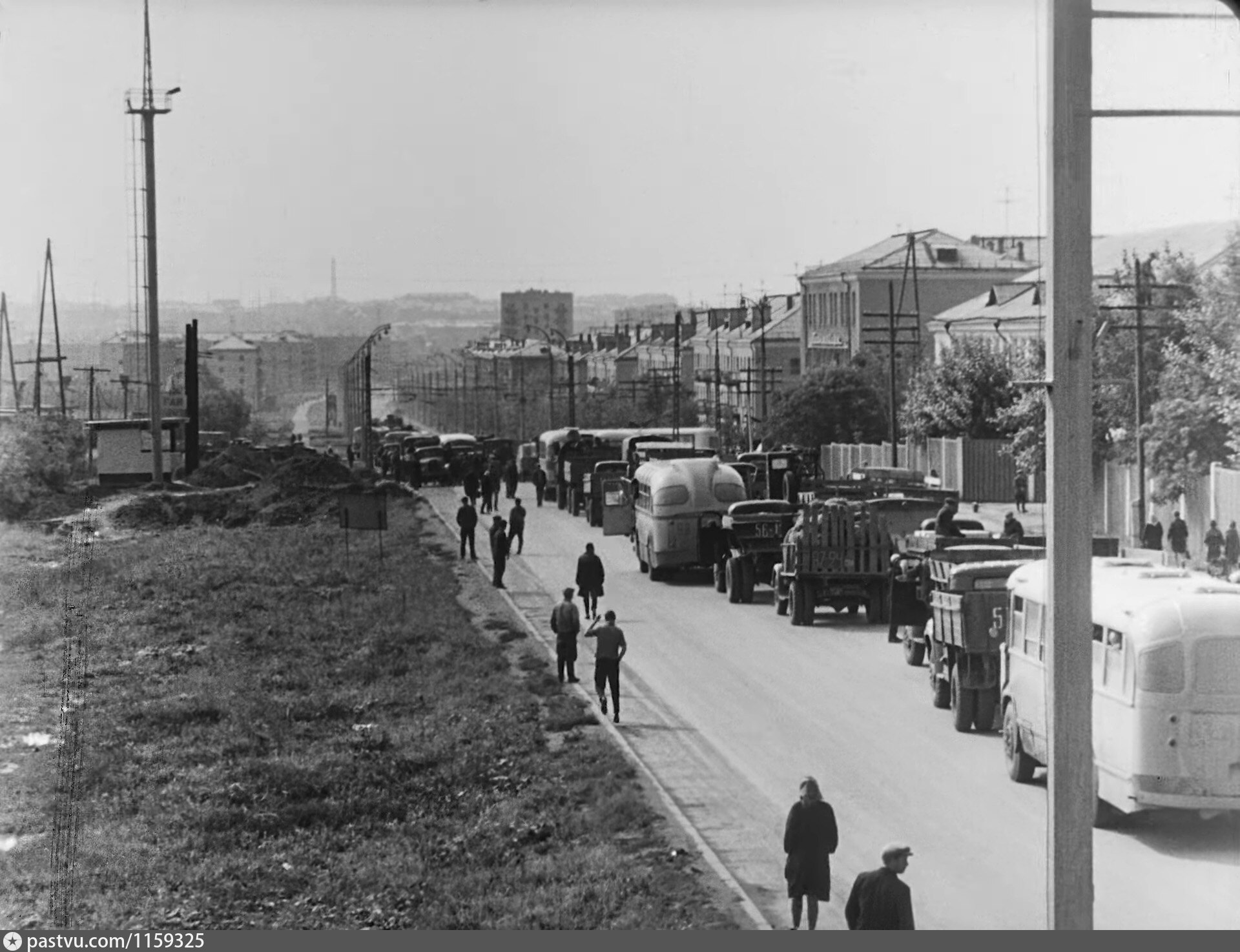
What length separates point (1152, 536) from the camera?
28.5 meters

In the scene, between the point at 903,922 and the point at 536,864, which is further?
the point at 536,864

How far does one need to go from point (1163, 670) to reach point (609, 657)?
7.27 meters

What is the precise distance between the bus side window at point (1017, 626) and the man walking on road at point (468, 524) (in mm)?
19178

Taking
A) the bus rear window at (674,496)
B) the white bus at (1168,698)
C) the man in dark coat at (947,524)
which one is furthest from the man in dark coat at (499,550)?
the white bus at (1168,698)

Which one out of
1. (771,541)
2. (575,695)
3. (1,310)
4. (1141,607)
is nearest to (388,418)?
(1,310)

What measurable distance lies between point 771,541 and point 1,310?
127ft

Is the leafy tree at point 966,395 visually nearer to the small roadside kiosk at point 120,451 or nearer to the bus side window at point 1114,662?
the small roadside kiosk at point 120,451

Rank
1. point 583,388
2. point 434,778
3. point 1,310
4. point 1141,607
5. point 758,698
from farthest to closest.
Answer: point 583,388
point 1,310
point 758,698
point 434,778
point 1141,607

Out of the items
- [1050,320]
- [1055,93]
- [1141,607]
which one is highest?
[1055,93]

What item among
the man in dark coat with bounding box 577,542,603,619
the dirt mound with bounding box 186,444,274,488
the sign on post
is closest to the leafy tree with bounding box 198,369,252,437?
the dirt mound with bounding box 186,444,274,488

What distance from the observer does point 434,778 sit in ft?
56.5

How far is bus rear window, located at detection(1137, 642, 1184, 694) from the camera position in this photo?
41.6 feet

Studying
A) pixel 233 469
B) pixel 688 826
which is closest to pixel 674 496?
pixel 688 826

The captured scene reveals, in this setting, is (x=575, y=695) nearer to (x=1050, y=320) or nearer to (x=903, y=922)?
(x=903, y=922)
